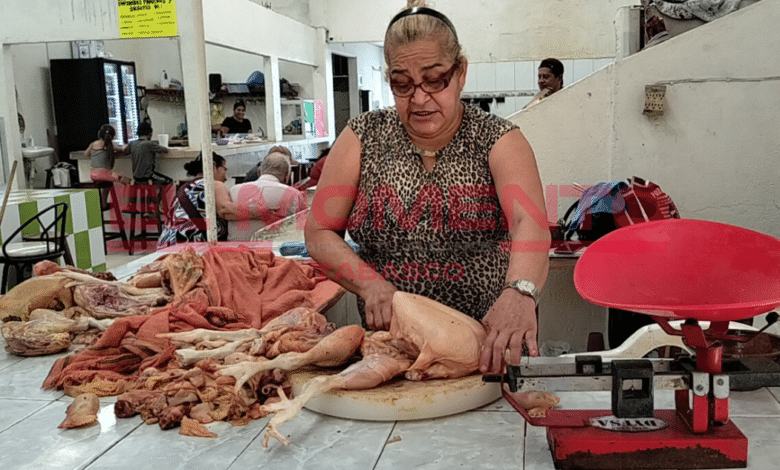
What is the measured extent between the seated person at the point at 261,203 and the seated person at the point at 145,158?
3.54 meters

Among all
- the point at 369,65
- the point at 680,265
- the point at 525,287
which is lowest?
the point at 525,287

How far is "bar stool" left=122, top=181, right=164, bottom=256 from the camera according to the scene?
9156mm

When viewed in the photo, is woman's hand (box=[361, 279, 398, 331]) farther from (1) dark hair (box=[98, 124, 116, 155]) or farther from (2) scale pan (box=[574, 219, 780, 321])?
(1) dark hair (box=[98, 124, 116, 155])

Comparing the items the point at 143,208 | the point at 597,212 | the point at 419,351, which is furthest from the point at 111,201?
the point at 419,351

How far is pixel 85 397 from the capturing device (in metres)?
1.92

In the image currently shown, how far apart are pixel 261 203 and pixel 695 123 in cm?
342

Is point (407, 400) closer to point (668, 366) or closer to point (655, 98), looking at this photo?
point (668, 366)

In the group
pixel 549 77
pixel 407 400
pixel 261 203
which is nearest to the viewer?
pixel 407 400

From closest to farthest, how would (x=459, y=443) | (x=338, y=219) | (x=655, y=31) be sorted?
1. (x=459, y=443)
2. (x=338, y=219)
3. (x=655, y=31)

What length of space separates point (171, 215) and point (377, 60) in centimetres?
1161

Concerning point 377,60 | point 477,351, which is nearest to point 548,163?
point 477,351

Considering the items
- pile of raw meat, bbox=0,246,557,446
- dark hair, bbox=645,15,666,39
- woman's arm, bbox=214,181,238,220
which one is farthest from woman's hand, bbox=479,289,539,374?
dark hair, bbox=645,15,666,39

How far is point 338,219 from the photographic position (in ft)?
7.59

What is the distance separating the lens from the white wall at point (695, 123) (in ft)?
16.8
